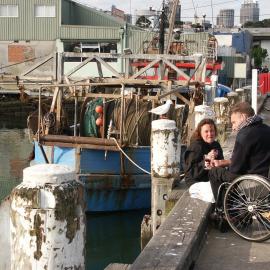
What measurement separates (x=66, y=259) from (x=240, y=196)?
2.96 meters

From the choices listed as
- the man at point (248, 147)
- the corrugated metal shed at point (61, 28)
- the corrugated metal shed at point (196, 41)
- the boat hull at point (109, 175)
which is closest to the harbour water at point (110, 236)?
the boat hull at point (109, 175)

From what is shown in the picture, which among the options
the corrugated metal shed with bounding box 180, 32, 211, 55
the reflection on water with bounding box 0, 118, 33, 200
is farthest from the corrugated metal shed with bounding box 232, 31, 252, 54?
the reflection on water with bounding box 0, 118, 33, 200

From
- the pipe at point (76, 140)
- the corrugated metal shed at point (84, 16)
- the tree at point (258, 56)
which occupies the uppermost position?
the corrugated metal shed at point (84, 16)

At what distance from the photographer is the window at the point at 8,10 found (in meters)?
45.5

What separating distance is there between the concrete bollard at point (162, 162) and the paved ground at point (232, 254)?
5.71 feet

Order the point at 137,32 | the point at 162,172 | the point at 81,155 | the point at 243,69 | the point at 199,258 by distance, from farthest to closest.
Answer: the point at 137,32 → the point at 243,69 → the point at 81,155 → the point at 162,172 → the point at 199,258

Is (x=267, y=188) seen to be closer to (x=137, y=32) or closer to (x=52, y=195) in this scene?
(x=52, y=195)

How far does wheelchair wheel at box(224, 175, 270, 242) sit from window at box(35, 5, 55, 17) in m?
40.4

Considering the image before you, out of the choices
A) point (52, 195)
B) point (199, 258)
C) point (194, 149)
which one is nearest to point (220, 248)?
point (199, 258)

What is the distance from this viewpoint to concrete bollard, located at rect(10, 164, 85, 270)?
3420mm

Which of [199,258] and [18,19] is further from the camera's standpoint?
[18,19]

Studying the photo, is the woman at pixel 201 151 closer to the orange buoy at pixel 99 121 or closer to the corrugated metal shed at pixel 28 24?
the orange buoy at pixel 99 121

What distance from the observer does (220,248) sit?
6059 mm

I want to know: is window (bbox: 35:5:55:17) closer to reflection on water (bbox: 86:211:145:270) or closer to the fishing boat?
the fishing boat
